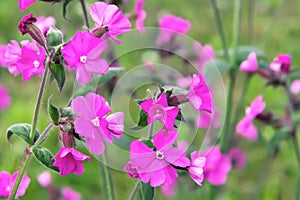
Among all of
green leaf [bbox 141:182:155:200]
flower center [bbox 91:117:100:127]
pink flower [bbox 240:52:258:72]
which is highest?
pink flower [bbox 240:52:258:72]

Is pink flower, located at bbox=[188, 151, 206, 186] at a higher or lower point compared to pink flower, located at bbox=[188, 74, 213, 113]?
lower

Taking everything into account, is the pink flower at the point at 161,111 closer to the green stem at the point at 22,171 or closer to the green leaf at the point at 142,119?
the green leaf at the point at 142,119

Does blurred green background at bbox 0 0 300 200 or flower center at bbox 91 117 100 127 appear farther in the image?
blurred green background at bbox 0 0 300 200

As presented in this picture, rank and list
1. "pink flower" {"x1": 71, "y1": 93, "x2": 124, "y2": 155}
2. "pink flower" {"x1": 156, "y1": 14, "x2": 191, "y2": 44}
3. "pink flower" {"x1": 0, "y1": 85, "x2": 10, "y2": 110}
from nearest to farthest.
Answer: "pink flower" {"x1": 71, "y1": 93, "x2": 124, "y2": 155}
"pink flower" {"x1": 156, "y1": 14, "x2": 191, "y2": 44}
"pink flower" {"x1": 0, "y1": 85, "x2": 10, "y2": 110}

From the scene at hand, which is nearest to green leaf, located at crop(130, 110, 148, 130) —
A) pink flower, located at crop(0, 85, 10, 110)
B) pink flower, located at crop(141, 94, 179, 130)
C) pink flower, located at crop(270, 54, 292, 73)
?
pink flower, located at crop(141, 94, 179, 130)

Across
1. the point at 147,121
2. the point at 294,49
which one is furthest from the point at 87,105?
the point at 294,49

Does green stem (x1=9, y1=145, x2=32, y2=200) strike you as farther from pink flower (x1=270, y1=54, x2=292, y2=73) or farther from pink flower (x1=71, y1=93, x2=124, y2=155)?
pink flower (x1=270, y1=54, x2=292, y2=73)

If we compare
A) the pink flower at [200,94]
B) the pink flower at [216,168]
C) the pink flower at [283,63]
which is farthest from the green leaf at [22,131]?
the pink flower at [216,168]
